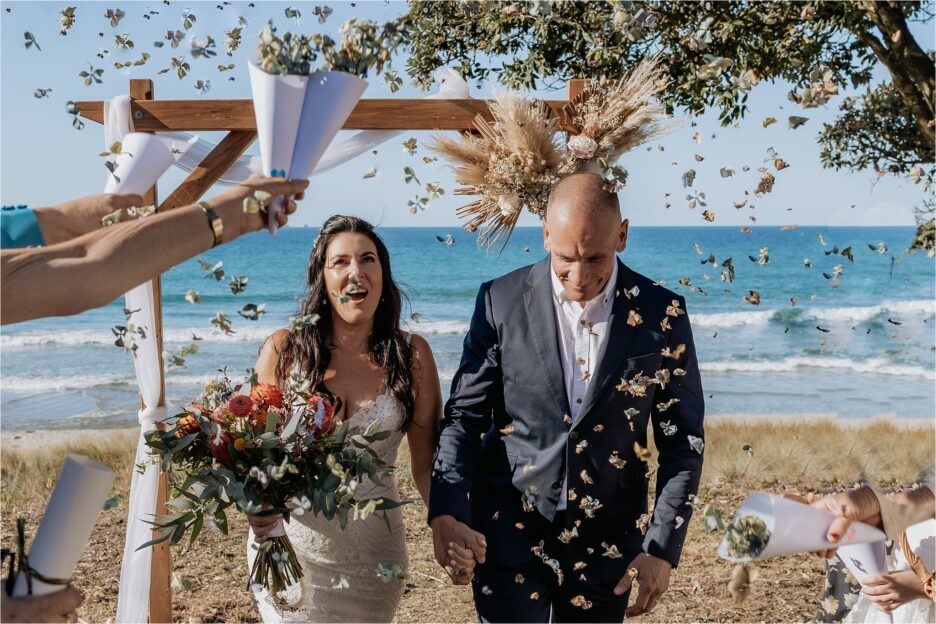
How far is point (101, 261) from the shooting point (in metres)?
2.09

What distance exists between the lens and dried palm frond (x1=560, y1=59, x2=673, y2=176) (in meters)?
3.69

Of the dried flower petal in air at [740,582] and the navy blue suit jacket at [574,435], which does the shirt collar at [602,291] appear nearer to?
the navy blue suit jacket at [574,435]

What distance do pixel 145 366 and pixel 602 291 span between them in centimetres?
237

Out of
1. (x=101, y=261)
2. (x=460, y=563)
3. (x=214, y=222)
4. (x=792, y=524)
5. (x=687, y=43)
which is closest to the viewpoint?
(x=101, y=261)

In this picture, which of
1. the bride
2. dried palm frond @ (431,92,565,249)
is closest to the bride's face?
the bride

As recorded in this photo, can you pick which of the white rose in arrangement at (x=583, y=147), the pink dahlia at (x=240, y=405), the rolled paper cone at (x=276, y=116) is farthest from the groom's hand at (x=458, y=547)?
A: the white rose in arrangement at (x=583, y=147)

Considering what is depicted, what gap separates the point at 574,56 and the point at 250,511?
458cm

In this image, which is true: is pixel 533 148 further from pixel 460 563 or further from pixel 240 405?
pixel 460 563

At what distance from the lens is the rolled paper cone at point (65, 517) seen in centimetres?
228

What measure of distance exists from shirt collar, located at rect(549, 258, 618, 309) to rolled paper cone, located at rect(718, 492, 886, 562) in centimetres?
123

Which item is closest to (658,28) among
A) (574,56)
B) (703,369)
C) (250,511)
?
(574,56)

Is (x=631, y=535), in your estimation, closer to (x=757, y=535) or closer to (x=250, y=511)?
(x=757, y=535)

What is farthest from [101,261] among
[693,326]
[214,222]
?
[693,326]

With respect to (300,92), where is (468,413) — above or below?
below
